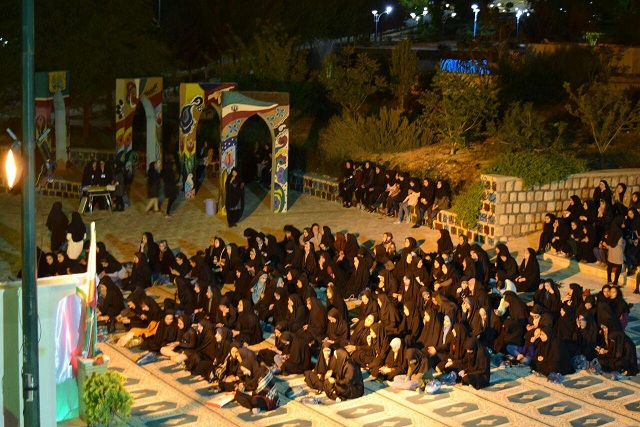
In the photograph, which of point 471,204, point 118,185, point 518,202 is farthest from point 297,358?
point 118,185

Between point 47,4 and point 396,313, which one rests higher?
point 47,4

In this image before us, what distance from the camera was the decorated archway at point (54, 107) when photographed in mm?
27359

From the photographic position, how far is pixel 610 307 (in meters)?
15.2

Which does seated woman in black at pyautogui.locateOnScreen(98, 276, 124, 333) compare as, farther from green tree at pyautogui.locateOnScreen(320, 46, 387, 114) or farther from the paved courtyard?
green tree at pyautogui.locateOnScreen(320, 46, 387, 114)

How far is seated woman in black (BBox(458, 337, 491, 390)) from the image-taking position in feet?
45.9

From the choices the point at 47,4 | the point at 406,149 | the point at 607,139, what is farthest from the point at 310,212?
the point at 47,4

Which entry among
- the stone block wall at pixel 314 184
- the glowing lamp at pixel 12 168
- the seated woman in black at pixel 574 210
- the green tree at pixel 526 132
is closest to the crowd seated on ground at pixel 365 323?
the seated woman in black at pixel 574 210

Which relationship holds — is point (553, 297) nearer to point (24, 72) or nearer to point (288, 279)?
point (288, 279)

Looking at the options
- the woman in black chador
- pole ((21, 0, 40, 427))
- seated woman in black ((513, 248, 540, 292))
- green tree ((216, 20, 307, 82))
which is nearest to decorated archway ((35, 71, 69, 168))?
the woman in black chador

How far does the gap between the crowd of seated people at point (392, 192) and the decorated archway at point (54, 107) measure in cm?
778

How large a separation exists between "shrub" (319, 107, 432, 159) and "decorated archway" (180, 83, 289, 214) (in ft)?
10.8

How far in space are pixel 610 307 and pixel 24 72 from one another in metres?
9.10

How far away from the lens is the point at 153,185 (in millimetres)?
24250

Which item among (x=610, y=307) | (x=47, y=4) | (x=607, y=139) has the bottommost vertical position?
(x=610, y=307)
